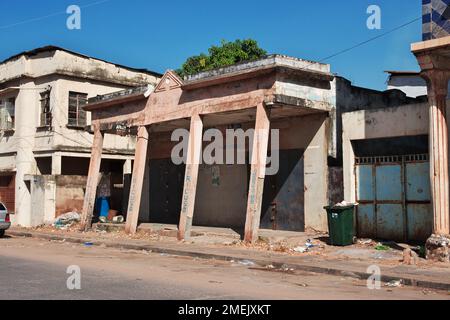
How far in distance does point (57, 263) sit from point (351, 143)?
8655 millimetres

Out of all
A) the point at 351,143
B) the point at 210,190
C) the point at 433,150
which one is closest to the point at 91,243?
the point at 210,190

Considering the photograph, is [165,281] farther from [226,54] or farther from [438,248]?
[226,54]

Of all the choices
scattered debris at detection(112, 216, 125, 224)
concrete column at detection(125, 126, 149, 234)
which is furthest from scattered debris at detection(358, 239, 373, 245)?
scattered debris at detection(112, 216, 125, 224)

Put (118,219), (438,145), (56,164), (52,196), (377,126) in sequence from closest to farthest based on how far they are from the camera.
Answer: (438,145) < (377,126) < (118,219) < (52,196) < (56,164)

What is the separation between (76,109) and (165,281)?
18280mm

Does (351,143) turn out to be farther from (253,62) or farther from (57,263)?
(57,263)

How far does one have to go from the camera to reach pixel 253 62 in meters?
16.1

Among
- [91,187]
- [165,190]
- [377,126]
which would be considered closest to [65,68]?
[91,187]

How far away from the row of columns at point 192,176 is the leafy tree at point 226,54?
15414 millimetres

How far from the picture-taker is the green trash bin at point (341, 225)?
47.1ft

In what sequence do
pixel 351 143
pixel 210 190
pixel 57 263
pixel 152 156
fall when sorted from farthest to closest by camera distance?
pixel 152 156 < pixel 210 190 < pixel 351 143 < pixel 57 263

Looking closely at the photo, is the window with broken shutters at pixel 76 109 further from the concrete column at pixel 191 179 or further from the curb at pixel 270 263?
the concrete column at pixel 191 179

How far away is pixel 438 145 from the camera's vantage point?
1216 centimetres

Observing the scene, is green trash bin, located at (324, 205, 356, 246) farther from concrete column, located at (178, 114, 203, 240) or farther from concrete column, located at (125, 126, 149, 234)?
concrete column, located at (125, 126, 149, 234)
